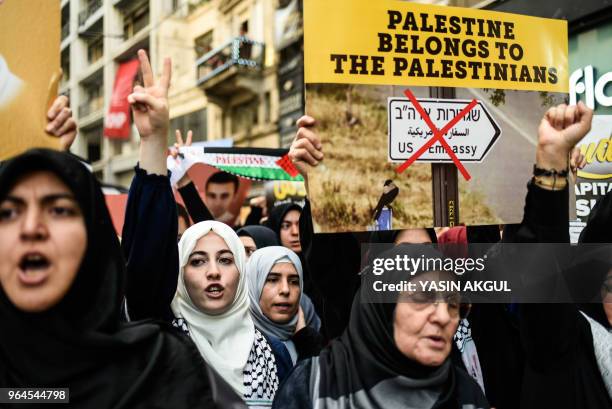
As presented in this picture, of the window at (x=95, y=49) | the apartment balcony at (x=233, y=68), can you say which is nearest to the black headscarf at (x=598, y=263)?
the window at (x=95, y=49)

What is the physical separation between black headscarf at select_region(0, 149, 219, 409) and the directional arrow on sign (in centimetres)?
96

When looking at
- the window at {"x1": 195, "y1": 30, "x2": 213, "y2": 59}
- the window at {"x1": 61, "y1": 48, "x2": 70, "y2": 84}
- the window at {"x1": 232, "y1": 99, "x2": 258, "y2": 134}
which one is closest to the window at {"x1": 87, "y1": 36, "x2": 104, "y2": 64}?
the window at {"x1": 61, "y1": 48, "x2": 70, "y2": 84}

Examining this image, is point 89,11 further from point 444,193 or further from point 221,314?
point 444,193

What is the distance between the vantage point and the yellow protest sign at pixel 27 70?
1598 mm

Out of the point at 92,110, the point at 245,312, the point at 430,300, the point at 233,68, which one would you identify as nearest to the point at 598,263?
the point at 430,300

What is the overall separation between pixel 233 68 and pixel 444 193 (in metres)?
14.0

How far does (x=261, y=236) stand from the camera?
3691 mm

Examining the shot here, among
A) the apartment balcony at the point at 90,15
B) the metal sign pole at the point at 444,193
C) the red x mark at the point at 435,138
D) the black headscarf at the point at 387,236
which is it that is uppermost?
the apartment balcony at the point at 90,15

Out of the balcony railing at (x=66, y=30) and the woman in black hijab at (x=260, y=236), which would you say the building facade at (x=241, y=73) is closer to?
the woman in black hijab at (x=260, y=236)

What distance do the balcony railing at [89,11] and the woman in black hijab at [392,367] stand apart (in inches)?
69.6

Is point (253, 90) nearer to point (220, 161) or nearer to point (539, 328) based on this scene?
point (220, 161)

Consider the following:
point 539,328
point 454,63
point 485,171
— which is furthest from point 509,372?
point 454,63

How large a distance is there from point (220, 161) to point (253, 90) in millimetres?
11798

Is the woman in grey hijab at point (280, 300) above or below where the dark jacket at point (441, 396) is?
above
